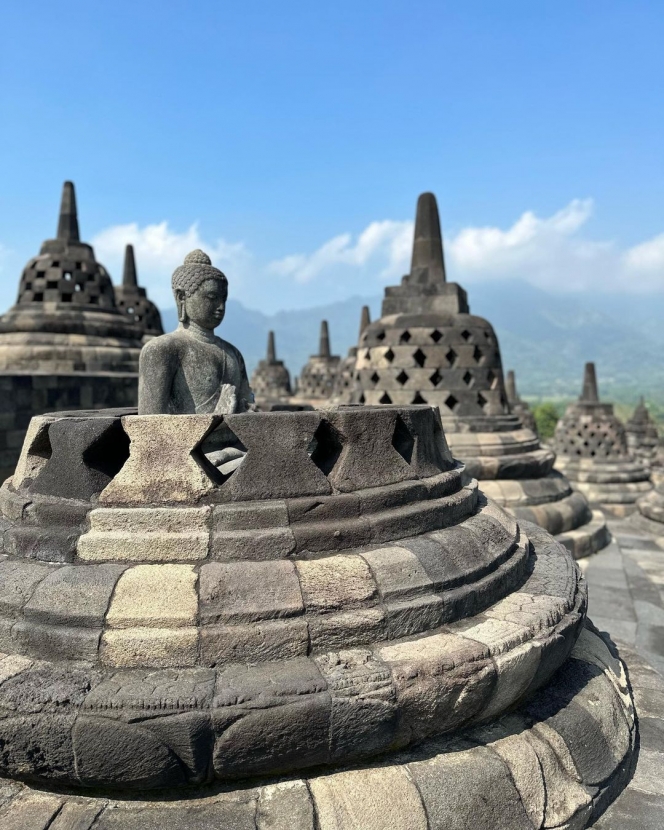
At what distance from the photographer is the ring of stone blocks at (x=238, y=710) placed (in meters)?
2.01

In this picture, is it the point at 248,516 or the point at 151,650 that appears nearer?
the point at 151,650

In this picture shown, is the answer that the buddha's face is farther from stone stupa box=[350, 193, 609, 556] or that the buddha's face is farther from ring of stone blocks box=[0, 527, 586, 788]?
stone stupa box=[350, 193, 609, 556]

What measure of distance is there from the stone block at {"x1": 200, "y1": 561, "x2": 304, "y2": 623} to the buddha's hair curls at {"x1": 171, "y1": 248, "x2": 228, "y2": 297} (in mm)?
1688

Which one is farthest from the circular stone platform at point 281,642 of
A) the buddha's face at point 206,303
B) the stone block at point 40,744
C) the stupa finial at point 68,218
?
the stupa finial at point 68,218

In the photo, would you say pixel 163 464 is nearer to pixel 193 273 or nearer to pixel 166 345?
pixel 166 345

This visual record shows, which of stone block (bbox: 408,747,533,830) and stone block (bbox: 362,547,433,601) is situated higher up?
stone block (bbox: 362,547,433,601)

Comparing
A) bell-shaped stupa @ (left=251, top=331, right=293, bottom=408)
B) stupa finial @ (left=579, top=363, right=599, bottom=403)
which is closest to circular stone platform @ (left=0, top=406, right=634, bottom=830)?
stupa finial @ (left=579, top=363, right=599, bottom=403)

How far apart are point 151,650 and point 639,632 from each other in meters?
4.54

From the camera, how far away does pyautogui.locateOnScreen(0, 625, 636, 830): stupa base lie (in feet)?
6.65

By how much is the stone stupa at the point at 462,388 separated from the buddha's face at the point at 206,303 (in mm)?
4839

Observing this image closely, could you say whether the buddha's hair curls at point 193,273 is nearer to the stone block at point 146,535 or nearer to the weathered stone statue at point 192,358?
the weathered stone statue at point 192,358

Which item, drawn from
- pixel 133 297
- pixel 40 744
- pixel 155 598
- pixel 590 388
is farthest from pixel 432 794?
pixel 133 297

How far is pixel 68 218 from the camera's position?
38.4ft

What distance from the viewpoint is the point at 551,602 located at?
112 inches
